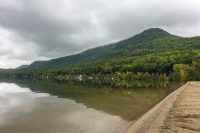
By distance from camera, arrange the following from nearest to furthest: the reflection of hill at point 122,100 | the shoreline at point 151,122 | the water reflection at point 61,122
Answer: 1. the shoreline at point 151,122
2. the water reflection at point 61,122
3. the reflection of hill at point 122,100

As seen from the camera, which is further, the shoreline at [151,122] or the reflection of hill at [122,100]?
the reflection of hill at [122,100]

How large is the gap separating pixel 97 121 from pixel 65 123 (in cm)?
414

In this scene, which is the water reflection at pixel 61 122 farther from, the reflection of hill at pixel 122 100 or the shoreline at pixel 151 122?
the reflection of hill at pixel 122 100

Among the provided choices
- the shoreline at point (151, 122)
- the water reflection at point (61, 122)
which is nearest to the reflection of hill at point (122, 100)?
the water reflection at point (61, 122)

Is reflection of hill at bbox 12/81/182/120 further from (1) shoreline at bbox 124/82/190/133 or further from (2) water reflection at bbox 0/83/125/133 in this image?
(1) shoreline at bbox 124/82/190/133

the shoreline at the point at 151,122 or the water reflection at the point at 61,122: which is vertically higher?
the shoreline at the point at 151,122

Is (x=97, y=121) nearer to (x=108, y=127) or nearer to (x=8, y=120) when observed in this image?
(x=108, y=127)

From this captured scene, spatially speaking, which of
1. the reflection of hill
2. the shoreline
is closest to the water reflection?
the shoreline

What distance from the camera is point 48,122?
34875 millimetres

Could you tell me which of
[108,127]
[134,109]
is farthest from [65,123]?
[134,109]

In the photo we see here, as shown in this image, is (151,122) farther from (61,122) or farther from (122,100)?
(122,100)

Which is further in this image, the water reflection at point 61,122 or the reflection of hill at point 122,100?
the reflection of hill at point 122,100

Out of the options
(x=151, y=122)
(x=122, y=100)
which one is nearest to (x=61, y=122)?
(x=151, y=122)

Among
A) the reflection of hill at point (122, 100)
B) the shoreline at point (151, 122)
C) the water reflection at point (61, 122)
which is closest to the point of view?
the shoreline at point (151, 122)
